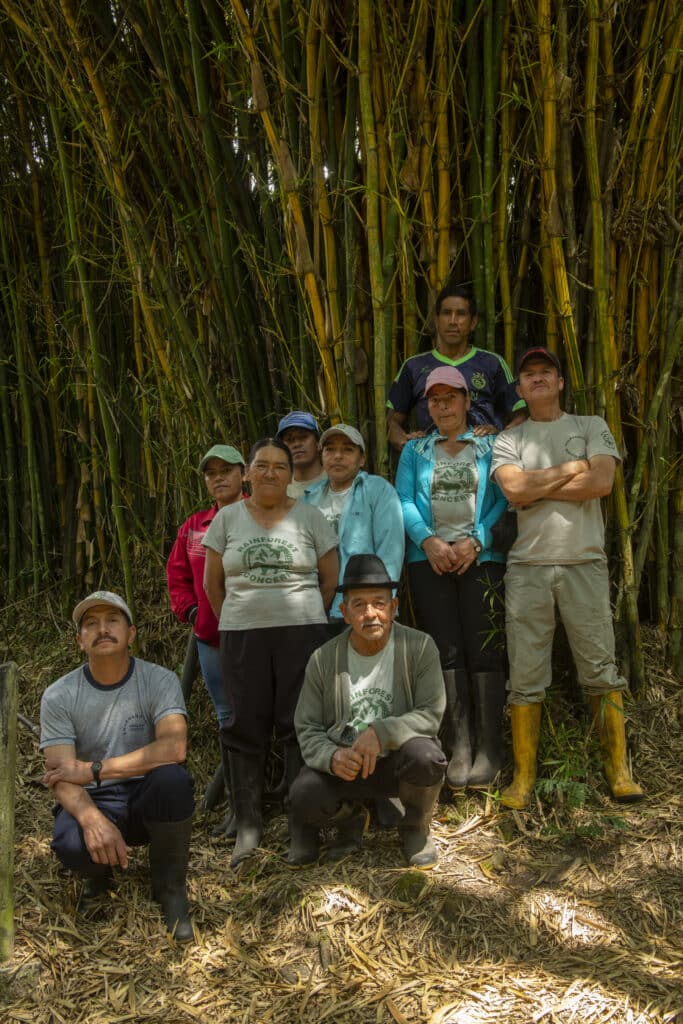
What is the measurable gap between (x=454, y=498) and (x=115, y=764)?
1.19 m

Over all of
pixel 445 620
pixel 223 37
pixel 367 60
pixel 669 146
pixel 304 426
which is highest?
pixel 223 37

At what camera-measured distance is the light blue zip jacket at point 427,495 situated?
8.81ft

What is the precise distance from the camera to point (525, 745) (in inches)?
103

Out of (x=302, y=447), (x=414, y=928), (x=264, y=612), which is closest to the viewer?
(x=414, y=928)

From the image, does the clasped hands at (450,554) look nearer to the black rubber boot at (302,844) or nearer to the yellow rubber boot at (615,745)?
the yellow rubber boot at (615,745)

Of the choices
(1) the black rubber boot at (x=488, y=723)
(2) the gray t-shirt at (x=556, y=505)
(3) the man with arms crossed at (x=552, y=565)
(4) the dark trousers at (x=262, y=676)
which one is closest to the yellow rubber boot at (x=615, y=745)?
(3) the man with arms crossed at (x=552, y=565)

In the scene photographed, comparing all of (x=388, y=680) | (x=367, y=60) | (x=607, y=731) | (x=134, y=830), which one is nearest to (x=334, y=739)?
(x=388, y=680)

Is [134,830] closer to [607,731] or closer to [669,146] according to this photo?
[607,731]

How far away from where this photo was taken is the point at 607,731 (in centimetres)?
263

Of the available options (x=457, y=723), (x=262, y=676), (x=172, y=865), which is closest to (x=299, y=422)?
(x=262, y=676)

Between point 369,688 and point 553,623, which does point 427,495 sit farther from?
point 369,688

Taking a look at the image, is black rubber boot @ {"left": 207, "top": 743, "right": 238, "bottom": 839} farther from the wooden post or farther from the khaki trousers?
the khaki trousers

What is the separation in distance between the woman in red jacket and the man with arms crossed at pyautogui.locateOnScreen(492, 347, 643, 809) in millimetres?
814

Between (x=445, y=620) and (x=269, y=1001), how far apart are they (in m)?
1.14
